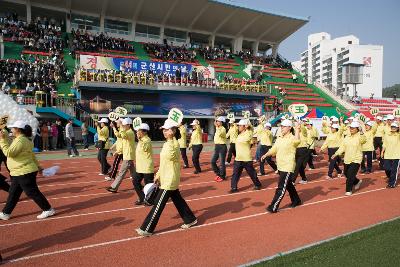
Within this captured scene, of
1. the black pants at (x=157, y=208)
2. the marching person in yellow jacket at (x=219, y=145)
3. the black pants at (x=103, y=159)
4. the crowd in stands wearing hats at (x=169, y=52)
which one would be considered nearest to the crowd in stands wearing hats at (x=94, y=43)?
the crowd in stands wearing hats at (x=169, y=52)

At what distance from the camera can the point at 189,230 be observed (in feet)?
19.3

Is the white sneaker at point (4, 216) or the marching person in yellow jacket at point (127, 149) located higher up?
the marching person in yellow jacket at point (127, 149)

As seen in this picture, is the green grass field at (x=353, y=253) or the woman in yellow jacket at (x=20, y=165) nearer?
the green grass field at (x=353, y=253)

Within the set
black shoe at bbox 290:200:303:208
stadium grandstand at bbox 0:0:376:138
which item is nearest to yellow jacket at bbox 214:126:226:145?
black shoe at bbox 290:200:303:208

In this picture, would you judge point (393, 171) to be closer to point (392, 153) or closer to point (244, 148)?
point (392, 153)

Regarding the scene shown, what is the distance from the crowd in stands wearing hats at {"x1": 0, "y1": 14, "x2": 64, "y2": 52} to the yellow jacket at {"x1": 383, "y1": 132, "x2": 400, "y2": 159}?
25.9m

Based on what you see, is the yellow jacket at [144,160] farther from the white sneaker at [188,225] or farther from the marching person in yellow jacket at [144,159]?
the white sneaker at [188,225]

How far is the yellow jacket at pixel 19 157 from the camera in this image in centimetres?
600

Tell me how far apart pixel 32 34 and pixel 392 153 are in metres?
27.9

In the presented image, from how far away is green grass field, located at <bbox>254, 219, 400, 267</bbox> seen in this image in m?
4.34

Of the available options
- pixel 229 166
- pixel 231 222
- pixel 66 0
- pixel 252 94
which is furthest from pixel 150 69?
pixel 231 222

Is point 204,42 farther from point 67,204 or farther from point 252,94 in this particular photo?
point 67,204

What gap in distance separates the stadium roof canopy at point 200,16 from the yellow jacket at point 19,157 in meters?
30.4

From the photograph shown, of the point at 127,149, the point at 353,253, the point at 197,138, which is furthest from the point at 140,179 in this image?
the point at 197,138
